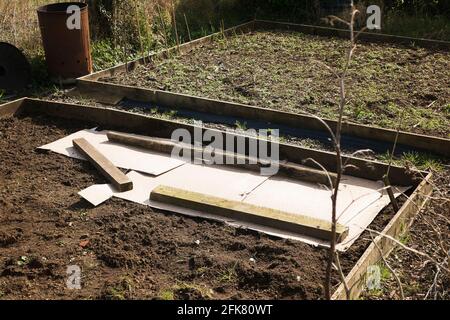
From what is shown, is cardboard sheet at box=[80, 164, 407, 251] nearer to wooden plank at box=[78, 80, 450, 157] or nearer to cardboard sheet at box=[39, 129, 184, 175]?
cardboard sheet at box=[39, 129, 184, 175]

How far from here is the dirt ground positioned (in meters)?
6.60

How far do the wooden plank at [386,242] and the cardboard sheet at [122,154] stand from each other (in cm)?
214

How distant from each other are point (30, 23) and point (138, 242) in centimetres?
538

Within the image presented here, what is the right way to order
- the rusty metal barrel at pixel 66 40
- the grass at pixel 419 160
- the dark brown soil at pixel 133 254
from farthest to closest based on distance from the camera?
the rusty metal barrel at pixel 66 40
the grass at pixel 419 160
the dark brown soil at pixel 133 254

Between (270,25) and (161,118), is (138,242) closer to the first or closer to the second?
(161,118)

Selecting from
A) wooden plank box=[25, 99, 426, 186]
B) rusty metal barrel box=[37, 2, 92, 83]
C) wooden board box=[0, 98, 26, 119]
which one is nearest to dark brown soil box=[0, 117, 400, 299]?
wooden plank box=[25, 99, 426, 186]

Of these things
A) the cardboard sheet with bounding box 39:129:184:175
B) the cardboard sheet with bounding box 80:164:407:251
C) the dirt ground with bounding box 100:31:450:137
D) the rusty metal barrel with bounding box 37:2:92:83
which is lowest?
the cardboard sheet with bounding box 80:164:407:251

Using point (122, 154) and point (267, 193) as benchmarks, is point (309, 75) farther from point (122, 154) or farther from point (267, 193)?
point (267, 193)

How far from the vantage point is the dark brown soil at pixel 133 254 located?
3.75 meters

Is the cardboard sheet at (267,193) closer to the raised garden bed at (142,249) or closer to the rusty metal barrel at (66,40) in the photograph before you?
the raised garden bed at (142,249)

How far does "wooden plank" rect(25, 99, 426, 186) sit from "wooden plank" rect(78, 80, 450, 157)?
2.10 feet

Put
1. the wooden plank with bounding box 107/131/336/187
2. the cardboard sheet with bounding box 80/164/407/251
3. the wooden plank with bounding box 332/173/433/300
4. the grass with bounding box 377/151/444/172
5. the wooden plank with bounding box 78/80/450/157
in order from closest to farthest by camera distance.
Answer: the wooden plank with bounding box 332/173/433/300 → the cardboard sheet with bounding box 80/164/407/251 → the wooden plank with bounding box 107/131/336/187 → the grass with bounding box 377/151/444/172 → the wooden plank with bounding box 78/80/450/157

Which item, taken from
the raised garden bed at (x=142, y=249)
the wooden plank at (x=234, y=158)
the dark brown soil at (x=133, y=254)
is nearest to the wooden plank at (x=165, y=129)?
the raised garden bed at (x=142, y=249)

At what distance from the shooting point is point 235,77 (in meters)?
7.75
